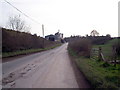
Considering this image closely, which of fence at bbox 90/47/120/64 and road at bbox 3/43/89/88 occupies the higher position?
fence at bbox 90/47/120/64

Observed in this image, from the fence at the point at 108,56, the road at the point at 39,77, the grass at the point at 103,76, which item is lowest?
the road at the point at 39,77

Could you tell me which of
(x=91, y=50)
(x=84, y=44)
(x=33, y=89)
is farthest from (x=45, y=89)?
(x=84, y=44)

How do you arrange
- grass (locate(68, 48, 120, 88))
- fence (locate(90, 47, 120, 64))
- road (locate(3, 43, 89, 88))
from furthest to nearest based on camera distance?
fence (locate(90, 47, 120, 64)) → road (locate(3, 43, 89, 88)) → grass (locate(68, 48, 120, 88))

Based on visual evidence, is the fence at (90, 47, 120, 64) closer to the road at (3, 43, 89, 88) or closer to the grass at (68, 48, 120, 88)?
the grass at (68, 48, 120, 88)

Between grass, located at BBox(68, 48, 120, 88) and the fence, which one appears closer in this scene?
grass, located at BBox(68, 48, 120, 88)

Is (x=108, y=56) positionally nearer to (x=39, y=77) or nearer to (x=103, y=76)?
(x=103, y=76)

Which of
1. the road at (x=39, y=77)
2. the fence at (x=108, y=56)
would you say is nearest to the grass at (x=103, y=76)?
the road at (x=39, y=77)

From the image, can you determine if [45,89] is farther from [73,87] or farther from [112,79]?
[112,79]

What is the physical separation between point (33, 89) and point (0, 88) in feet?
4.81

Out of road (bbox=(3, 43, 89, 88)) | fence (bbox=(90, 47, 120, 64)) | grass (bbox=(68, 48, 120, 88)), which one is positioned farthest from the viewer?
fence (bbox=(90, 47, 120, 64))

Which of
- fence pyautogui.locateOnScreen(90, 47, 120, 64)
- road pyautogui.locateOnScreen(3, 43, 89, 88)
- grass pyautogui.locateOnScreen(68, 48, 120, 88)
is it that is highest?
fence pyautogui.locateOnScreen(90, 47, 120, 64)

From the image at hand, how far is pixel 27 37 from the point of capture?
38.6 m

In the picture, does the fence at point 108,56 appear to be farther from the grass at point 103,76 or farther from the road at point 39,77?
the road at point 39,77

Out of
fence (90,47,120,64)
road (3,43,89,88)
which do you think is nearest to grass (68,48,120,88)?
road (3,43,89,88)
